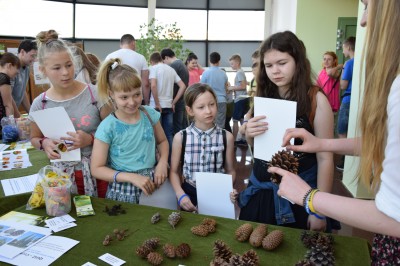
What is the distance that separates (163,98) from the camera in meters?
4.83

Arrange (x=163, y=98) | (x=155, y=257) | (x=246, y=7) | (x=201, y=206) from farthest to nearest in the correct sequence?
1. (x=246, y=7)
2. (x=163, y=98)
3. (x=201, y=206)
4. (x=155, y=257)

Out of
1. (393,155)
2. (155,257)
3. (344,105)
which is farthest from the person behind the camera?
(344,105)

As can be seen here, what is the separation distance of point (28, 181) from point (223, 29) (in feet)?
28.1

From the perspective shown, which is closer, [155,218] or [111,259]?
[111,259]

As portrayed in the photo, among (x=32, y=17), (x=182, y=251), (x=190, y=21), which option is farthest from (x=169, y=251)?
(x=190, y=21)

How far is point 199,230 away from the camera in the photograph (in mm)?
1237

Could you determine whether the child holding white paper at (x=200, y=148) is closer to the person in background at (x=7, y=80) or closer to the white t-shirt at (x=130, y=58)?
the person in background at (x=7, y=80)

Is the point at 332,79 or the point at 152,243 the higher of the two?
the point at 332,79

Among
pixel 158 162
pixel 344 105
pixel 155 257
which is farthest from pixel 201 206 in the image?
pixel 344 105

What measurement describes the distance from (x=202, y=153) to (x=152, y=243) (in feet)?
2.78

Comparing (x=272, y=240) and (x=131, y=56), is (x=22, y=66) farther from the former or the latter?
(x=272, y=240)

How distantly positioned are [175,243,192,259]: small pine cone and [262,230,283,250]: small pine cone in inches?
9.8

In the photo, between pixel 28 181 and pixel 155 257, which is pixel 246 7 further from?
pixel 155 257

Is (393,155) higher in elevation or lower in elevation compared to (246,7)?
lower
